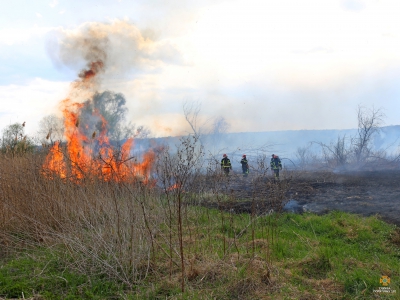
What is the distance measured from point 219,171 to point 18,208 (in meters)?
4.13

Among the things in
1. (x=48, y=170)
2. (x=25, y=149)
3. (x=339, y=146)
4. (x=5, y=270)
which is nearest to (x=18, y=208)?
(x=48, y=170)

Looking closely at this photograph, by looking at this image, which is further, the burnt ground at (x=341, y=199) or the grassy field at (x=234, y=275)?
the burnt ground at (x=341, y=199)

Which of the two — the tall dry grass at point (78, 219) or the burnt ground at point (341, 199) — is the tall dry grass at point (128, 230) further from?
the burnt ground at point (341, 199)

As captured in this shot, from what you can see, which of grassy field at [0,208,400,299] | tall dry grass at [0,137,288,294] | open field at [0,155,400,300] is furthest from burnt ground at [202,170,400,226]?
grassy field at [0,208,400,299]

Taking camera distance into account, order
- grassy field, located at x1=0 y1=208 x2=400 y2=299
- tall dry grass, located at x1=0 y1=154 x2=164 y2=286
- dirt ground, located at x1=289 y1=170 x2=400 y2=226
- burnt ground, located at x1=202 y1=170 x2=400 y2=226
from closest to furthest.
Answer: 1. grassy field, located at x1=0 y1=208 x2=400 y2=299
2. tall dry grass, located at x1=0 y1=154 x2=164 y2=286
3. burnt ground, located at x1=202 y1=170 x2=400 y2=226
4. dirt ground, located at x1=289 y1=170 x2=400 y2=226

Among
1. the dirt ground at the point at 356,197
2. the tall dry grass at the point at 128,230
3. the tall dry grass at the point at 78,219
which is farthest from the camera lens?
the dirt ground at the point at 356,197

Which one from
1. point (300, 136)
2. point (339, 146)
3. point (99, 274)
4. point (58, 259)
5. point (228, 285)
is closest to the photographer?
point (228, 285)

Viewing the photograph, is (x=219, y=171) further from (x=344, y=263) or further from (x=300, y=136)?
(x=300, y=136)

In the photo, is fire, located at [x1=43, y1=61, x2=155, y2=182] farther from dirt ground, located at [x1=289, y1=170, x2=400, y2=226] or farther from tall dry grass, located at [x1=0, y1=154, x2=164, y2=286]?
dirt ground, located at [x1=289, y1=170, x2=400, y2=226]

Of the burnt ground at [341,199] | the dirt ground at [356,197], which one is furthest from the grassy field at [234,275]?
the dirt ground at [356,197]

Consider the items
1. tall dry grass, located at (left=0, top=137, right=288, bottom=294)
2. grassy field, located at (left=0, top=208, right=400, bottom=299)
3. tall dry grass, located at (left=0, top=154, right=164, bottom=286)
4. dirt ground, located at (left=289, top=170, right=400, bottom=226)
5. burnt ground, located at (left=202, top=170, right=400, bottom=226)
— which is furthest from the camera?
dirt ground, located at (left=289, top=170, right=400, bottom=226)

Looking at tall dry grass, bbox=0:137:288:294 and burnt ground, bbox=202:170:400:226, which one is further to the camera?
burnt ground, bbox=202:170:400:226

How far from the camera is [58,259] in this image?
5109mm

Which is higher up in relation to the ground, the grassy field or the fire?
the fire
